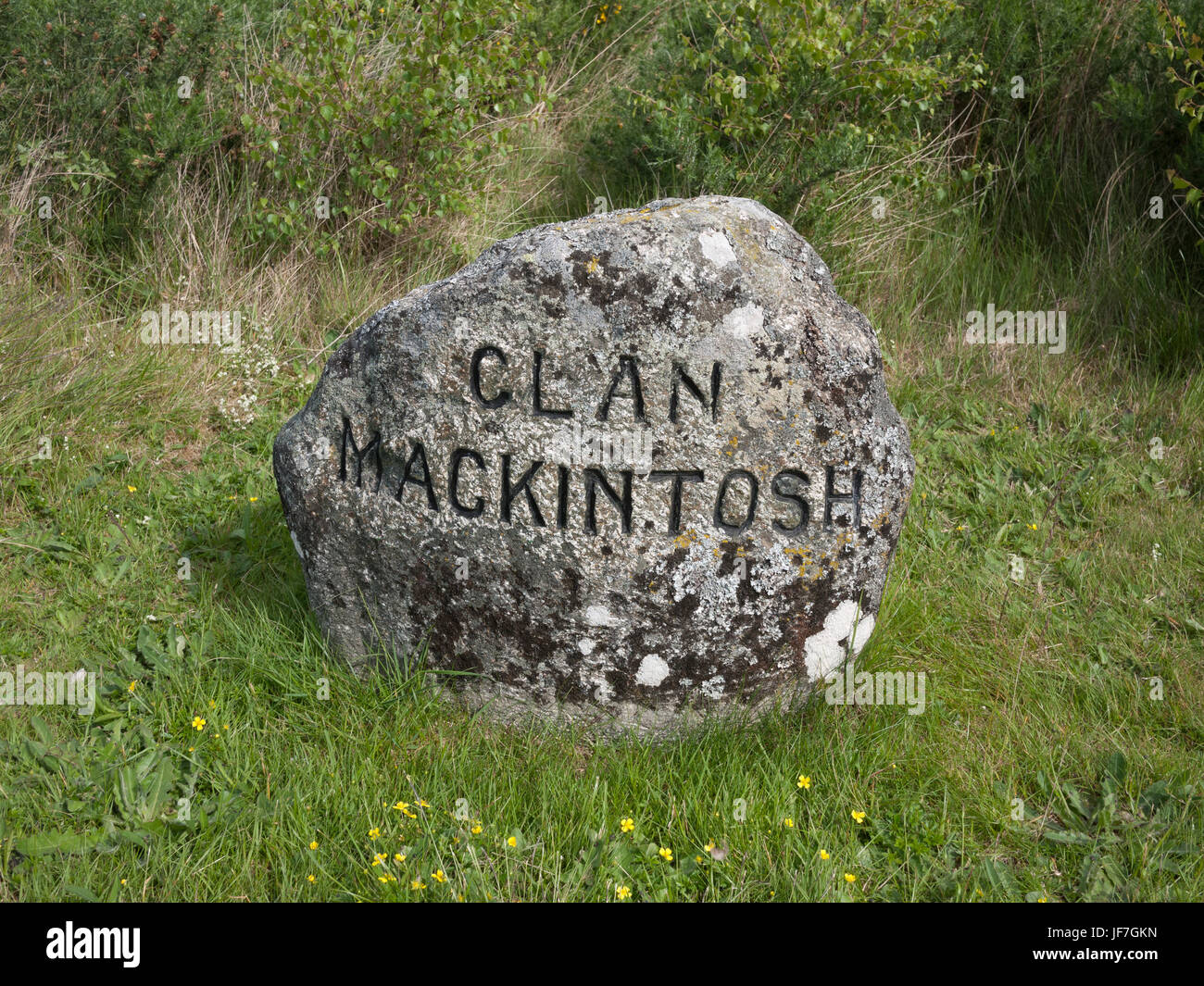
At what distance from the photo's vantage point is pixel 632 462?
275cm

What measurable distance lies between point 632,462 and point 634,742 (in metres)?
0.81

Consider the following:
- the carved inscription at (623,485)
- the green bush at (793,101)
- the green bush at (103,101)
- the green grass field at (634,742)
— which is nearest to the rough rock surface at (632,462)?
the carved inscription at (623,485)

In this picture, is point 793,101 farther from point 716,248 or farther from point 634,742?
point 634,742

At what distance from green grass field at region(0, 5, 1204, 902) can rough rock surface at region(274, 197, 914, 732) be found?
0.91 ft

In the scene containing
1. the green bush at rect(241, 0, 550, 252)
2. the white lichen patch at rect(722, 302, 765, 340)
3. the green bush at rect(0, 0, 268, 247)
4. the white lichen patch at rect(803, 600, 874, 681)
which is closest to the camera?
the white lichen patch at rect(722, 302, 765, 340)

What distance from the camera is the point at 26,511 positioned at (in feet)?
12.5

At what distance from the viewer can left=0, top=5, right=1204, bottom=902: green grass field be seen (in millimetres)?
2574

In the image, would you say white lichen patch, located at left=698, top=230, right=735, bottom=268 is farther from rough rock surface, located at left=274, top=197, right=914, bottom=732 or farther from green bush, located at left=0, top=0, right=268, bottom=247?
green bush, located at left=0, top=0, right=268, bottom=247

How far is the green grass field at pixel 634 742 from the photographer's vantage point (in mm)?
2574

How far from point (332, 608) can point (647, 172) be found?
11.4 ft

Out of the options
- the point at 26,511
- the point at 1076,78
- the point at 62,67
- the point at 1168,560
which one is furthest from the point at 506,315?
the point at 1076,78

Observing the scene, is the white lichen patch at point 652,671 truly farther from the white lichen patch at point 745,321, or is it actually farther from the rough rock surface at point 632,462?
the white lichen patch at point 745,321

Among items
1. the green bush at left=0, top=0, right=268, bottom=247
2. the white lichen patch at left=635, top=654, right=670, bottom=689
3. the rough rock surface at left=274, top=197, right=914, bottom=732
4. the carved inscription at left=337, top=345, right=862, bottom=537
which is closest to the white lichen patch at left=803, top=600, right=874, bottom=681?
the rough rock surface at left=274, top=197, right=914, bottom=732

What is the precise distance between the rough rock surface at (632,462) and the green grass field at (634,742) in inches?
10.9
